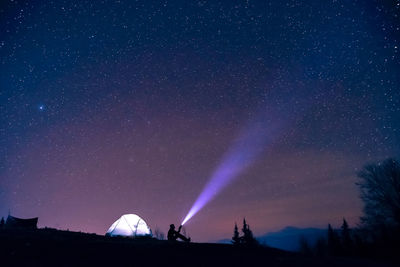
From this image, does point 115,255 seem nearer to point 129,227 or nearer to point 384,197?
point 129,227

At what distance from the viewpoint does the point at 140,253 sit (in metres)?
11.3

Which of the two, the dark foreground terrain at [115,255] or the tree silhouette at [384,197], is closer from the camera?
the dark foreground terrain at [115,255]

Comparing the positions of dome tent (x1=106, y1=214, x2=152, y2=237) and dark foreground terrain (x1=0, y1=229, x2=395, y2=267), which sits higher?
dome tent (x1=106, y1=214, x2=152, y2=237)

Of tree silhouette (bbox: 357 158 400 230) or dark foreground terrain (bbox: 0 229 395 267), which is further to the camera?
tree silhouette (bbox: 357 158 400 230)

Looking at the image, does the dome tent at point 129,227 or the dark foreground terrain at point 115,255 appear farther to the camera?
the dome tent at point 129,227

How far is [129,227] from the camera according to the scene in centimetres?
2409

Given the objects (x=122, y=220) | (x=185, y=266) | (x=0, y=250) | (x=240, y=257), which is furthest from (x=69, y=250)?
(x=122, y=220)

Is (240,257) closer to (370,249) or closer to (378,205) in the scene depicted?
(370,249)

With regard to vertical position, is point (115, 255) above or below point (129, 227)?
below

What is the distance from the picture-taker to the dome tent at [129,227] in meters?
23.6

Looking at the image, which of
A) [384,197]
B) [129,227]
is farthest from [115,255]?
[384,197]

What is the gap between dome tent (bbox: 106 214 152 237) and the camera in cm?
2359

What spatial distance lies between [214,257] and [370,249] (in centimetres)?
2838

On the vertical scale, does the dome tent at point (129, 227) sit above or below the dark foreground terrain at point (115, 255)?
above
